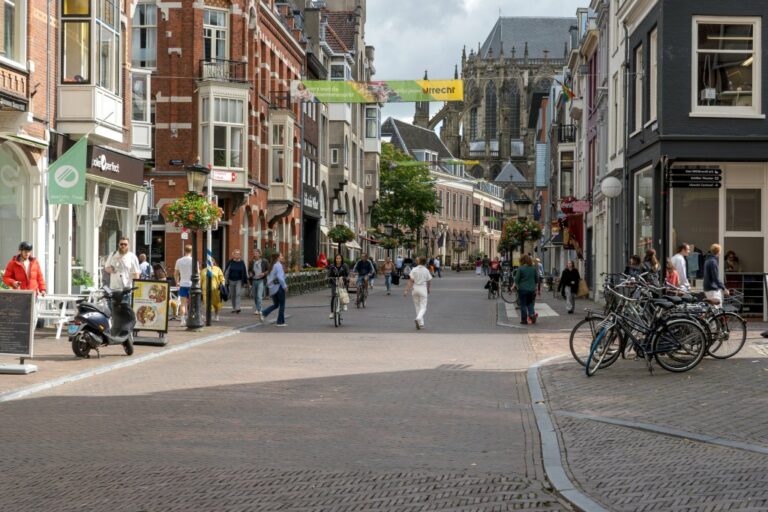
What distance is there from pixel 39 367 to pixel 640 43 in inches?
740

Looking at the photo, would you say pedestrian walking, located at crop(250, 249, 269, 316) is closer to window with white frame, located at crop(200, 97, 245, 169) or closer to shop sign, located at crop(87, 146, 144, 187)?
shop sign, located at crop(87, 146, 144, 187)

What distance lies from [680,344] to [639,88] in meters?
15.4

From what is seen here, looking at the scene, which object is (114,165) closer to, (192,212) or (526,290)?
(192,212)

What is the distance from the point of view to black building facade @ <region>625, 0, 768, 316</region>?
24.9m

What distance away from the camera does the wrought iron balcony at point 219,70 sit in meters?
40.4

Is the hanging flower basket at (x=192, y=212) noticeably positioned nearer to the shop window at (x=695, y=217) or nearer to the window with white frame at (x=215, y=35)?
the shop window at (x=695, y=217)

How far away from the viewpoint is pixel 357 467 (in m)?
8.07

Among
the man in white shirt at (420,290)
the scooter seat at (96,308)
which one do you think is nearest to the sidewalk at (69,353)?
the scooter seat at (96,308)

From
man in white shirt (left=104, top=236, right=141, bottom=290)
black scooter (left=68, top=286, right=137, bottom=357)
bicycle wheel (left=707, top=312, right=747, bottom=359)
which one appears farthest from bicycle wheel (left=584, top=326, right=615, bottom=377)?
man in white shirt (left=104, top=236, right=141, bottom=290)

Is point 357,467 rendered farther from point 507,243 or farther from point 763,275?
point 507,243

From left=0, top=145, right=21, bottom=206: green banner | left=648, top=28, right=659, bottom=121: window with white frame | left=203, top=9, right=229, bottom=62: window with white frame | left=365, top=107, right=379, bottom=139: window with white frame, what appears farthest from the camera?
left=365, top=107, right=379, bottom=139: window with white frame

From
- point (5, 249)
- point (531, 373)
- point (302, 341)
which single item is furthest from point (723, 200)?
point (5, 249)

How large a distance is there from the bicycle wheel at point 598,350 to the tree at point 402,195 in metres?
72.2

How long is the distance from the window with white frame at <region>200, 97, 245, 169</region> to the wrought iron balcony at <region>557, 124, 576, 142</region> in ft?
58.1
